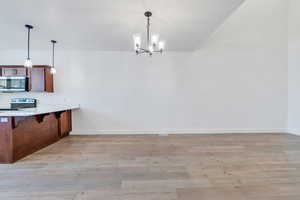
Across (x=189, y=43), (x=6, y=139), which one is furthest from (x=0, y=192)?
(x=189, y=43)

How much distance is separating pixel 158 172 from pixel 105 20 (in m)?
3.06

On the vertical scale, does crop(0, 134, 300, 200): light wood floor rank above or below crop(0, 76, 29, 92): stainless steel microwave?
below

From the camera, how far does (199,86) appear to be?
571cm

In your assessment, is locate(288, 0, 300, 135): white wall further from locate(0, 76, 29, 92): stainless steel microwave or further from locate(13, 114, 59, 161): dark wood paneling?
locate(0, 76, 29, 92): stainless steel microwave

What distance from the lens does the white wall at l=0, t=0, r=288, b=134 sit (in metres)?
5.62

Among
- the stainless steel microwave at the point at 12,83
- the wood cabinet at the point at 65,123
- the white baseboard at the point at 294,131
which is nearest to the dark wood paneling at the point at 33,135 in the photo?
the wood cabinet at the point at 65,123

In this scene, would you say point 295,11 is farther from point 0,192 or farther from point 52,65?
point 0,192

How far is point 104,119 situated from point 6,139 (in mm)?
2648

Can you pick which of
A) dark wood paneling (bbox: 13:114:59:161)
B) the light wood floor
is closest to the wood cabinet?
dark wood paneling (bbox: 13:114:59:161)

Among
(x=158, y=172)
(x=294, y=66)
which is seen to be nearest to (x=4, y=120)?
(x=158, y=172)

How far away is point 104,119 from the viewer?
5.63m

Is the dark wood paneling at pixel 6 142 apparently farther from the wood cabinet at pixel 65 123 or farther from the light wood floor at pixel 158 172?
the wood cabinet at pixel 65 123

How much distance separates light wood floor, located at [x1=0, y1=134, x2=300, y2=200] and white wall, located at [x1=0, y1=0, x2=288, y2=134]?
130cm

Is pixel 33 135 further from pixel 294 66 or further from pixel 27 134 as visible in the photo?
pixel 294 66
